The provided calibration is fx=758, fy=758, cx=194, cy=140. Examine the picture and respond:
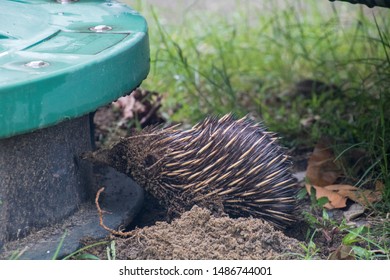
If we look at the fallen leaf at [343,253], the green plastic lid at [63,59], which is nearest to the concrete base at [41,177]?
the green plastic lid at [63,59]

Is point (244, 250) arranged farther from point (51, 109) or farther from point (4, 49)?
point (4, 49)

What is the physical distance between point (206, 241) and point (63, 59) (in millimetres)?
974

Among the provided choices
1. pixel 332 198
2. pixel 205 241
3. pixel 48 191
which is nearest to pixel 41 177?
pixel 48 191

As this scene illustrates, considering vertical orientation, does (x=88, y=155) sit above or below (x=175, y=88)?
above

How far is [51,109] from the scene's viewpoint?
2951mm

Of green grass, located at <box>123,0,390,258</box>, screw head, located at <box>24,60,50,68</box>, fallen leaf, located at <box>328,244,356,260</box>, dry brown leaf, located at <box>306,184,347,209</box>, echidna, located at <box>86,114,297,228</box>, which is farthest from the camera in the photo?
green grass, located at <box>123,0,390,258</box>

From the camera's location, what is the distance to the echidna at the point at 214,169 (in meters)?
3.57

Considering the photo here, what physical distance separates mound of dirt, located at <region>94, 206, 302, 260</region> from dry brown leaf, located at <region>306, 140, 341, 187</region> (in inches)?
39.7

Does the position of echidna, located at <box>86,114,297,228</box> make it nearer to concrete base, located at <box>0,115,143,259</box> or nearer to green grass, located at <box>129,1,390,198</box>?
concrete base, located at <box>0,115,143,259</box>

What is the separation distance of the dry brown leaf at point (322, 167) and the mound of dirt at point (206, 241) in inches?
39.7

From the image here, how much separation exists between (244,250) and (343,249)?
1.40 ft

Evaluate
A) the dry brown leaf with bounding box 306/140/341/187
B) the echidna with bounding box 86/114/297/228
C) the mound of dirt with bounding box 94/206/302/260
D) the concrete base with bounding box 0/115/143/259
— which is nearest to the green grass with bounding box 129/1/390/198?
the dry brown leaf with bounding box 306/140/341/187

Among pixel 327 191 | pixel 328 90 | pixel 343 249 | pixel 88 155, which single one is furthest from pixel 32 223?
pixel 328 90

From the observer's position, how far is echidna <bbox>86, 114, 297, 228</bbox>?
357 cm
